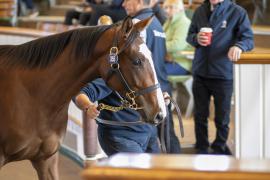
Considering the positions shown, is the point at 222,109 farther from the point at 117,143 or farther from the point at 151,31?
the point at 117,143

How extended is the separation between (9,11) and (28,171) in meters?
7.61

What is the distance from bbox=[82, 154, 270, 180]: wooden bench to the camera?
1.28m

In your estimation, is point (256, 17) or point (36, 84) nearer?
point (36, 84)

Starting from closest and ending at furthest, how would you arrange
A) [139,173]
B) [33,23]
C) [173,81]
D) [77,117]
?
[139,173], [77,117], [173,81], [33,23]

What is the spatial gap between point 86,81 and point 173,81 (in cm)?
418

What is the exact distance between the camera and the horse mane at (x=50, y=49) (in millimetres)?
2797

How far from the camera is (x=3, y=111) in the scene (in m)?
2.93

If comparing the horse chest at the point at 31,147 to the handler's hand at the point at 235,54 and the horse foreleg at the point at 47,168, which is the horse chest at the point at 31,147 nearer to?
the horse foreleg at the point at 47,168

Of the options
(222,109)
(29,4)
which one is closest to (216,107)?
(222,109)

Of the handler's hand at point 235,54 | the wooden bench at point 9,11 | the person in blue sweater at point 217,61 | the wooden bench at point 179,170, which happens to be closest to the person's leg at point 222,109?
the person in blue sweater at point 217,61

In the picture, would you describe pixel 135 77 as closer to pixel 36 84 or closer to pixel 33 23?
pixel 36 84

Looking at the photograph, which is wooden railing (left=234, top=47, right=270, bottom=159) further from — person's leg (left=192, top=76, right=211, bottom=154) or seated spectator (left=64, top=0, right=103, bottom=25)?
seated spectator (left=64, top=0, right=103, bottom=25)

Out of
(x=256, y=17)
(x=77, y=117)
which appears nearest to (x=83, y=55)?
(x=77, y=117)

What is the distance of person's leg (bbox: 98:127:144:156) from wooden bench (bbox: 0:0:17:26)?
8.46 m
